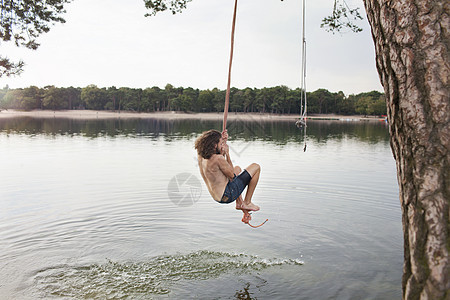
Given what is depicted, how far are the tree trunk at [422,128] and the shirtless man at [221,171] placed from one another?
3.45 metres

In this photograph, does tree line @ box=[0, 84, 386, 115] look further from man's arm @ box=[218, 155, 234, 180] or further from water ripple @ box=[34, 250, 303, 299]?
man's arm @ box=[218, 155, 234, 180]

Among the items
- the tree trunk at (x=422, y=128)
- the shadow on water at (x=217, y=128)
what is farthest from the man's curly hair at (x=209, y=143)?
the shadow on water at (x=217, y=128)

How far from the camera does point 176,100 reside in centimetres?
14250

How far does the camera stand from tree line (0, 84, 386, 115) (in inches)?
5197

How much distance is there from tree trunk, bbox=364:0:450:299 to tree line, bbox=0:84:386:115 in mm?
125695

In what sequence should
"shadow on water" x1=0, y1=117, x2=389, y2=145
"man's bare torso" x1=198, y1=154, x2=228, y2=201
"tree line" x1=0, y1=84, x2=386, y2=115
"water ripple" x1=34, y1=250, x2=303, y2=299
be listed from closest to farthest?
"water ripple" x1=34, y1=250, x2=303, y2=299
"man's bare torso" x1=198, y1=154, x2=228, y2=201
"shadow on water" x1=0, y1=117, x2=389, y2=145
"tree line" x1=0, y1=84, x2=386, y2=115

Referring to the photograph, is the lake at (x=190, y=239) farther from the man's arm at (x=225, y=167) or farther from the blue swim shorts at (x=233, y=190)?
the man's arm at (x=225, y=167)

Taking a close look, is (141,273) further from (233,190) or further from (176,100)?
(176,100)

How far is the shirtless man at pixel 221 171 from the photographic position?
20.2ft

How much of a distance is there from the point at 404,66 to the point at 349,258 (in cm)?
564

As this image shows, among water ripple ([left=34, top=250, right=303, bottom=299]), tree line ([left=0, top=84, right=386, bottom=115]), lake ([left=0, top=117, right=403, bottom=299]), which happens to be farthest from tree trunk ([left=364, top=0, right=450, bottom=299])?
tree line ([left=0, top=84, right=386, bottom=115])

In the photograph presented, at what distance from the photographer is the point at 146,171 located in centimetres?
1789

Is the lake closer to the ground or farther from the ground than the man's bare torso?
closer to the ground

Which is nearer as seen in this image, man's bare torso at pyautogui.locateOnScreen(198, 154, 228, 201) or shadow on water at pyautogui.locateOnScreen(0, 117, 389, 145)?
man's bare torso at pyautogui.locateOnScreen(198, 154, 228, 201)
